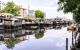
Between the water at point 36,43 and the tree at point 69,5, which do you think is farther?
the water at point 36,43

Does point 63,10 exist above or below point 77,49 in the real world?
above

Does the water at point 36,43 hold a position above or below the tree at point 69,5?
below

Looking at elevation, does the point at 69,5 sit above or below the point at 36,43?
above

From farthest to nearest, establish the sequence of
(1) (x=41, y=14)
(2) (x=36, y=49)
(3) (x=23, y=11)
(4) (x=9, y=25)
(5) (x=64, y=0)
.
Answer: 1. (3) (x=23, y=11)
2. (1) (x=41, y=14)
3. (4) (x=9, y=25)
4. (2) (x=36, y=49)
5. (5) (x=64, y=0)

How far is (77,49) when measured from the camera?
21328 millimetres

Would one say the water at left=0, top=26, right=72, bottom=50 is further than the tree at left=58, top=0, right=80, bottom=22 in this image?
Yes

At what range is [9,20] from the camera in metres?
69.9

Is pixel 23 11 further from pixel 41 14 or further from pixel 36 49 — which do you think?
pixel 36 49

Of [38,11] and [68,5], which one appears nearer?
[68,5]

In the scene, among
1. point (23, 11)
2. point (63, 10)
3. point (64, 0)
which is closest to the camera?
point (64, 0)

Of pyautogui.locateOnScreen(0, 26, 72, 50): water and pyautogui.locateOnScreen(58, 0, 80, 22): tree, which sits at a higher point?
pyautogui.locateOnScreen(58, 0, 80, 22): tree

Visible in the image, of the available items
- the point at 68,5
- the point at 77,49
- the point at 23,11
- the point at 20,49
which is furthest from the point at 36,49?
the point at 23,11

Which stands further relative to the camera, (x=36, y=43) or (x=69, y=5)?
(x=36, y=43)

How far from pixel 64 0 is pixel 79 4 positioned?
6.91 feet
